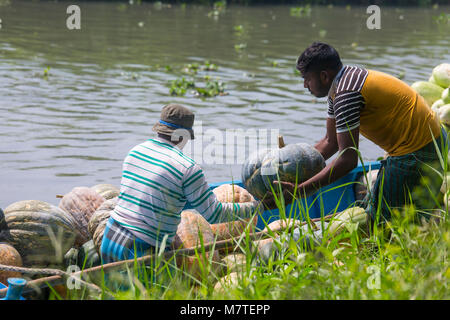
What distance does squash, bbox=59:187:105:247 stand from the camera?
5625 millimetres

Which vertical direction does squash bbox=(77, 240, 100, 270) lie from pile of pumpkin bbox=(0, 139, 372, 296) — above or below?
below

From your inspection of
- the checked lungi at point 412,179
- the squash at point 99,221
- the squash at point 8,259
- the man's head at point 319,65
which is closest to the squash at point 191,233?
the squash at point 99,221

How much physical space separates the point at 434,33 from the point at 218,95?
16.2 m

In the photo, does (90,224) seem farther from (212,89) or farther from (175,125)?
(212,89)

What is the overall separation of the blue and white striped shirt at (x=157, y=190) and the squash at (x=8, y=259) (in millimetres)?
892

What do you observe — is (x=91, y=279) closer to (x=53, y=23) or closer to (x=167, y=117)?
(x=167, y=117)

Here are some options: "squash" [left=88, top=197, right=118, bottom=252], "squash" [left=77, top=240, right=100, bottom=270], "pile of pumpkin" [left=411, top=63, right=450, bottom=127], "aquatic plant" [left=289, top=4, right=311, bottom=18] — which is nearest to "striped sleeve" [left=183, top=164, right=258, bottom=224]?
"squash" [left=88, top=197, right=118, bottom=252]

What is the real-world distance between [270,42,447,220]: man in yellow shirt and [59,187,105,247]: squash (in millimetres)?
1788

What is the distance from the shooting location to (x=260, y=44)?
21094 millimetres

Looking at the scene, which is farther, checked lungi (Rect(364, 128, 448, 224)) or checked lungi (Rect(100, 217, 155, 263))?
checked lungi (Rect(364, 128, 448, 224))

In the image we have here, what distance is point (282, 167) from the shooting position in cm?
535

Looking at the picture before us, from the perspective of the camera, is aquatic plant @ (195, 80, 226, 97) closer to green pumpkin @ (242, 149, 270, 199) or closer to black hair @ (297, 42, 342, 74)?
green pumpkin @ (242, 149, 270, 199)

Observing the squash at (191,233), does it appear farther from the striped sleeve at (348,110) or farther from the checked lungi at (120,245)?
the striped sleeve at (348,110)
